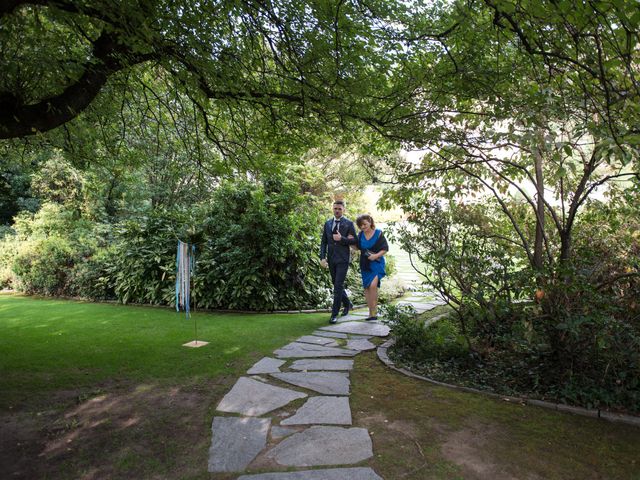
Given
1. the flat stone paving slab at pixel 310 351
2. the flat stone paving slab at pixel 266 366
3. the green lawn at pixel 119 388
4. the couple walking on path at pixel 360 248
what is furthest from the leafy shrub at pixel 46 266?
the flat stone paving slab at pixel 266 366

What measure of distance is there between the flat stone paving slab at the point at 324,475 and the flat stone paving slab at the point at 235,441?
176mm

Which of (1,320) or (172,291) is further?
(172,291)

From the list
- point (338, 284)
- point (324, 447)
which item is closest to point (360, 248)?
point (338, 284)

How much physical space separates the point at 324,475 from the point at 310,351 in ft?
8.61

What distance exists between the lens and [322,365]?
4371mm

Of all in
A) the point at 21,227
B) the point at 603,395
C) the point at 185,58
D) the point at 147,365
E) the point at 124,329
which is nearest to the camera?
the point at 603,395

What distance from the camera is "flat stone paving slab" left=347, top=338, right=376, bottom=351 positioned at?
5090 millimetres

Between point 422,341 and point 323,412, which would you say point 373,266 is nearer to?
point 422,341

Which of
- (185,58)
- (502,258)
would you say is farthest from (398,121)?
(185,58)

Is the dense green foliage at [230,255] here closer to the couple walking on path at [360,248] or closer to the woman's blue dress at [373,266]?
the couple walking on path at [360,248]

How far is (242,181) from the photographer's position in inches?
335

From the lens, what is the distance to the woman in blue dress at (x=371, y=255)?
6.61m

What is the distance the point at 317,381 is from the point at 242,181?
551cm

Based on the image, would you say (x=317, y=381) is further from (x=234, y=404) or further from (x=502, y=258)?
(x=502, y=258)
